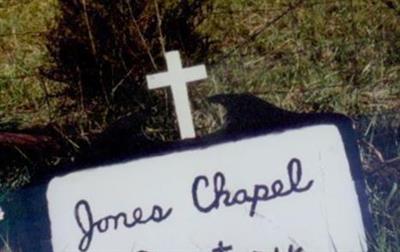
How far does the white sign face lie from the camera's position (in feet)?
4.62

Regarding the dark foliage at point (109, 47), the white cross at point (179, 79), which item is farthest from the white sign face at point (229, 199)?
the dark foliage at point (109, 47)

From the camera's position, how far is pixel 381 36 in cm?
254

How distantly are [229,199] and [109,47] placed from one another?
37.4 inches

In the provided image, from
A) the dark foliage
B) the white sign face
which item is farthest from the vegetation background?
the white sign face

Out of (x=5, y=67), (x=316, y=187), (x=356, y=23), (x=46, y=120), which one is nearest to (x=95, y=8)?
(x=46, y=120)

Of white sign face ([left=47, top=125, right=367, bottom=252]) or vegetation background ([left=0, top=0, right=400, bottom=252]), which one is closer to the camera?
white sign face ([left=47, top=125, right=367, bottom=252])

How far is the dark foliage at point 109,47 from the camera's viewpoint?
2217 mm

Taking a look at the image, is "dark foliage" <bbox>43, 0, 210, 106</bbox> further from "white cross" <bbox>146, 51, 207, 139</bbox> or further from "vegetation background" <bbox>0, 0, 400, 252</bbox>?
"white cross" <bbox>146, 51, 207, 139</bbox>

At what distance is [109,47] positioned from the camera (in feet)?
7.41

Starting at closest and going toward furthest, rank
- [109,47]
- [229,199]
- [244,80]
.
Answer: [229,199], [109,47], [244,80]

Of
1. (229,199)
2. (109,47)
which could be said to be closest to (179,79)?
(229,199)

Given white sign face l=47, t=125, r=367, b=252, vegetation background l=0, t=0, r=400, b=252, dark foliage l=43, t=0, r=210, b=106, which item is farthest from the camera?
dark foliage l=43, t=0, r=210, b=106

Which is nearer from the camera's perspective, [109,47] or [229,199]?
[229,199]

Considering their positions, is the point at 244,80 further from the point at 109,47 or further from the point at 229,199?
the point at 229,199
